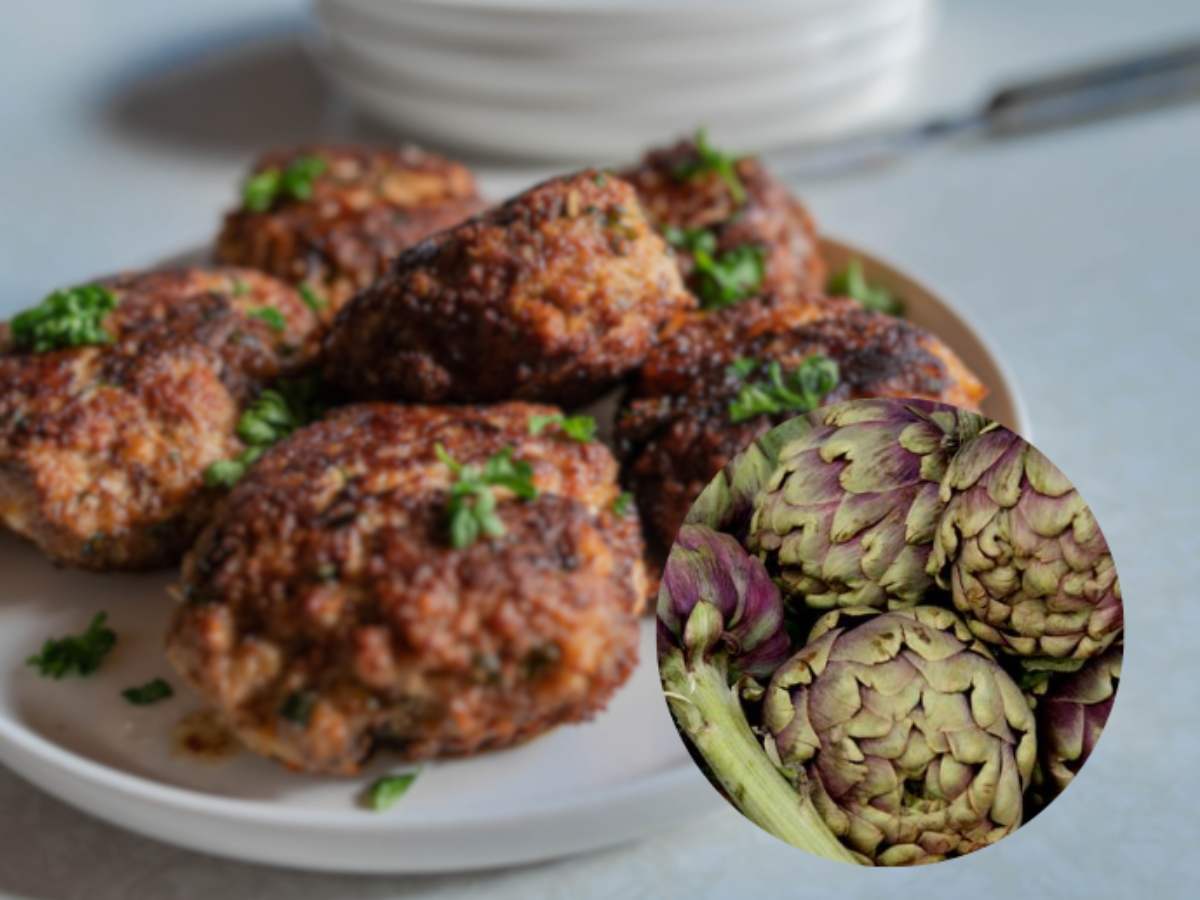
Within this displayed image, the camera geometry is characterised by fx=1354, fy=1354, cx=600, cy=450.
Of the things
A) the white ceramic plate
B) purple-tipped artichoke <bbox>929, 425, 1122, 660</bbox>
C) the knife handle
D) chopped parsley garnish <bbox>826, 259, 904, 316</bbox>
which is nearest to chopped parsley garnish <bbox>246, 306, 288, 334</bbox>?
the white ceramic plate

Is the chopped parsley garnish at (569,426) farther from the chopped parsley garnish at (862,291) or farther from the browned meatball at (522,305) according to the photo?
the chopped parsley garnish at (862,291)

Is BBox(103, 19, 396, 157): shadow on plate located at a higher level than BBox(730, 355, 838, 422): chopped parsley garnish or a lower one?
lower

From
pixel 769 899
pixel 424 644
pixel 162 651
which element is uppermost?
pixel 424 644

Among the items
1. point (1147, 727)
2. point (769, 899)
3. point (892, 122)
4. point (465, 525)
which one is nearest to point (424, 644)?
point (465, 525)

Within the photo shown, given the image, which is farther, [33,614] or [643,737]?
[33,614]

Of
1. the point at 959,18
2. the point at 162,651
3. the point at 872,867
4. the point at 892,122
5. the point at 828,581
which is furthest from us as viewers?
the point at 959,18

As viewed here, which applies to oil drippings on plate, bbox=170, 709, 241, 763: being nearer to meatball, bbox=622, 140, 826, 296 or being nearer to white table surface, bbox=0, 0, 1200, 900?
white table surface, bbox=0, 0, 1200, 900

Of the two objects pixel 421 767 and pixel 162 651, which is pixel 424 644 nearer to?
pixel 421 767
